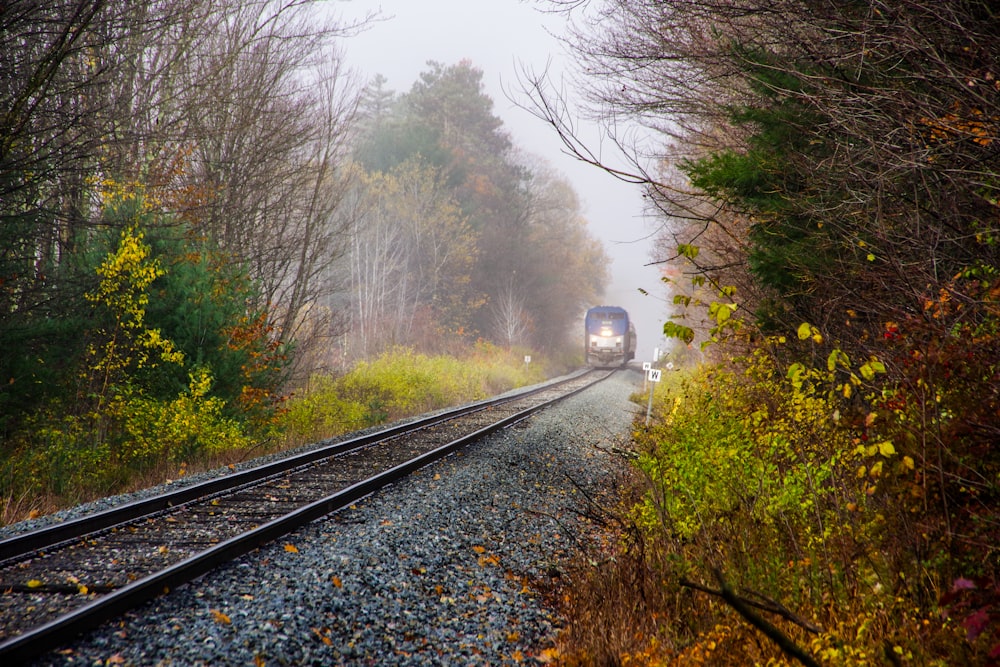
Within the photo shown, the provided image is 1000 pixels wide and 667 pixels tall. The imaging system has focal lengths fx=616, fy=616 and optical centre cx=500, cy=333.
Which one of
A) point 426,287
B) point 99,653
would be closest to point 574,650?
point 99,653

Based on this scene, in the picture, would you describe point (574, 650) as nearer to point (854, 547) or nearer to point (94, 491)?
point (854, 547)

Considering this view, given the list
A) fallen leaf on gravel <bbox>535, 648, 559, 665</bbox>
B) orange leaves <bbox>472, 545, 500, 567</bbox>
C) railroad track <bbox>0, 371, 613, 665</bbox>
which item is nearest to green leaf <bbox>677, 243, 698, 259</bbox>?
fallen leaf on gravel <bbox>535, 648, 559, 665</bbox>

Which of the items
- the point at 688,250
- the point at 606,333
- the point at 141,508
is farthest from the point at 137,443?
the point at 606,333

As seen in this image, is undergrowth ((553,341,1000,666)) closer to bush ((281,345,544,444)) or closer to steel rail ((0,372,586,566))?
steel rail ((0,372,586,566))

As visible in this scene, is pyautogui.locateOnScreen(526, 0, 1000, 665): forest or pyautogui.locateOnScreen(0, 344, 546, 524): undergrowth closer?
pyautogui.locateOnScreen(526, 0, 1000, 665): forest

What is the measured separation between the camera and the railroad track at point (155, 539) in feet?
12.3

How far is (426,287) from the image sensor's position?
125ft

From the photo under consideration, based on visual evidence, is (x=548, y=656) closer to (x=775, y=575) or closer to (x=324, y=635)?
(x=324, y=635)

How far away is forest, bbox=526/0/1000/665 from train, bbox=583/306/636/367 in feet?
96.3

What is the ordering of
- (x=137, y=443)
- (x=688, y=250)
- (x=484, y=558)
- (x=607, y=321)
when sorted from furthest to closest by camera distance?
(x=607, y=321)
(x=137, y=443)
(x=484, y=558)
(x=688, y=250)

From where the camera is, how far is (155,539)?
17.3 feet

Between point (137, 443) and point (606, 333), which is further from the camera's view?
point (606, 333)

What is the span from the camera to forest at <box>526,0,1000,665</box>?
10.5ft

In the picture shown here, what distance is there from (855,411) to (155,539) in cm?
626
